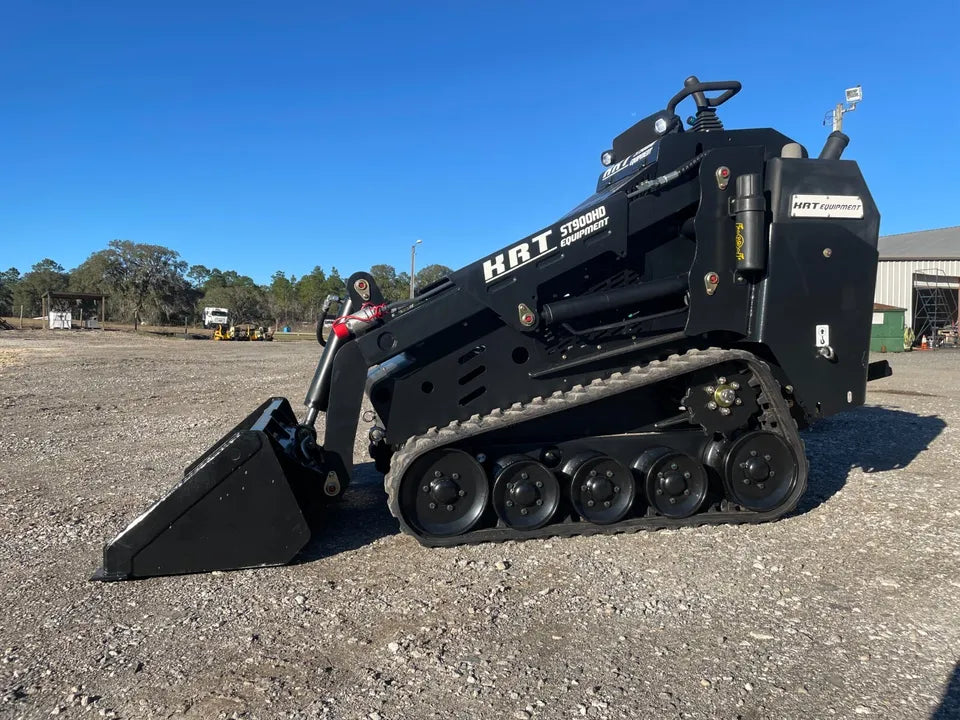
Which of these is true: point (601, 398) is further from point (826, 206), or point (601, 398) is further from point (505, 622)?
point (826, 206)

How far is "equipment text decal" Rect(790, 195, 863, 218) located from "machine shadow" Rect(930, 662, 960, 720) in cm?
352

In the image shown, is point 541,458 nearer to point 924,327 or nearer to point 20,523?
point 20,523

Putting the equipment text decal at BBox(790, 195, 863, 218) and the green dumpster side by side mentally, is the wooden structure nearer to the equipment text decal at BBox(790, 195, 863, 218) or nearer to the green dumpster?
the green dumpster

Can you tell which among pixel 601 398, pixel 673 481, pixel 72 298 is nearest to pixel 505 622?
pixel 601 398

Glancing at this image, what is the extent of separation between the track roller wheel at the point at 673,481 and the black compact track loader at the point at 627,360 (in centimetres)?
1

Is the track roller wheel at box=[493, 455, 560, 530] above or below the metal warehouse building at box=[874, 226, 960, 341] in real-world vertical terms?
below

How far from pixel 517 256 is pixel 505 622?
2.65m

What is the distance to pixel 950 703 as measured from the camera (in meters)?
2.93

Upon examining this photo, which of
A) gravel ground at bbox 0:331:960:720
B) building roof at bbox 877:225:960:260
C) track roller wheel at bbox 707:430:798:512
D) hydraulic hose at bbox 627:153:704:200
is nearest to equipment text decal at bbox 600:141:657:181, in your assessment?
hydraulic hose at bbox 627:153:704:200

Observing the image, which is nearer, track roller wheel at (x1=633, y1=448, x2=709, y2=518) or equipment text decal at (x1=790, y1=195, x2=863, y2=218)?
track roller wheel at (x1=633, y1=448, x2=709, y2=518)

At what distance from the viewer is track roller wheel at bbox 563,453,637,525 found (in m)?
5.04

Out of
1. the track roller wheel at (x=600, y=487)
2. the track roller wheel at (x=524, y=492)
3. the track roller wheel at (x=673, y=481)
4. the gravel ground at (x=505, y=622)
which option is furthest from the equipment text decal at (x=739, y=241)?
the track roller wheel at (x=524, y=492)

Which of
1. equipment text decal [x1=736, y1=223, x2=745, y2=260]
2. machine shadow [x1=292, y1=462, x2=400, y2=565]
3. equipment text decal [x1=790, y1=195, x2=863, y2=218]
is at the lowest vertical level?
machine shadow [x1=292, y1=462, x2=400, y2=565]

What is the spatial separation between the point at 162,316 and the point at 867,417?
76.8 meters
